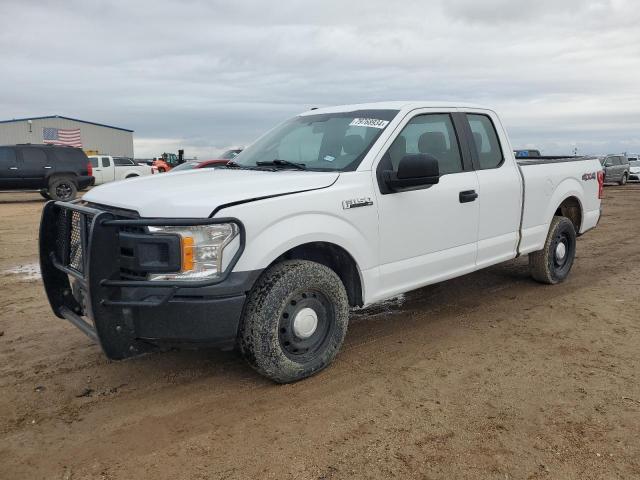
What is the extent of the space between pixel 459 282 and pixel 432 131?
2363 mm

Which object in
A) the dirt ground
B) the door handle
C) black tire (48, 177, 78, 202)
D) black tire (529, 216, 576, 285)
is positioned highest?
the door handle

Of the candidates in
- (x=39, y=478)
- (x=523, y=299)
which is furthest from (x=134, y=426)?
(x=523, y=299)

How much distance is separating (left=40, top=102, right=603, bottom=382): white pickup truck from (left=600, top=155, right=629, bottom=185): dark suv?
75.1 feet

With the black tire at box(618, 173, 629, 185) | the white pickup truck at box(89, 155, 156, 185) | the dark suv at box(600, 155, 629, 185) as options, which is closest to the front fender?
the white pickup truck at box(89, 155, 156, 185)

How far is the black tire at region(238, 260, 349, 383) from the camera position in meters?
3.35

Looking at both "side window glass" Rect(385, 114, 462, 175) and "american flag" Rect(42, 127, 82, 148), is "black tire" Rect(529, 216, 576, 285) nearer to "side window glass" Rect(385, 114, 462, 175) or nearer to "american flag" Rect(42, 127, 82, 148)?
"side window glass" Rect(385, 114, 462, 175)

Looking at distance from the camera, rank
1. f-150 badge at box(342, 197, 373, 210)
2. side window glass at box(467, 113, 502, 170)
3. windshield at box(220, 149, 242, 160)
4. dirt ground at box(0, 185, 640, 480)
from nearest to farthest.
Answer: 1. dirt ground at box(0, 185, 640, 480)
2. f-150 badge at box(342, 197, 373, 210)
3. side window glass at box(467, 113, 502, 170)
4. windshield at box(220, 149, 242, 160)

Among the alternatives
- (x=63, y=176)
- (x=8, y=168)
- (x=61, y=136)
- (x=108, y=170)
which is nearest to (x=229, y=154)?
(x=63, y=176)

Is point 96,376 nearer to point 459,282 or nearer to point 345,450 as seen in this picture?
point 345,450

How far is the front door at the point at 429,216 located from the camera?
4.06 metres

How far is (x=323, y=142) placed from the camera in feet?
14.4

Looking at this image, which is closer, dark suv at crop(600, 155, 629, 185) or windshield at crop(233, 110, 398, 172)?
windshield at crop(233, 110, 398, 172)

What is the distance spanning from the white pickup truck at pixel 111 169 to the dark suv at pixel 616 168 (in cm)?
2104

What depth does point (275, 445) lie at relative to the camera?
2.94 metres
